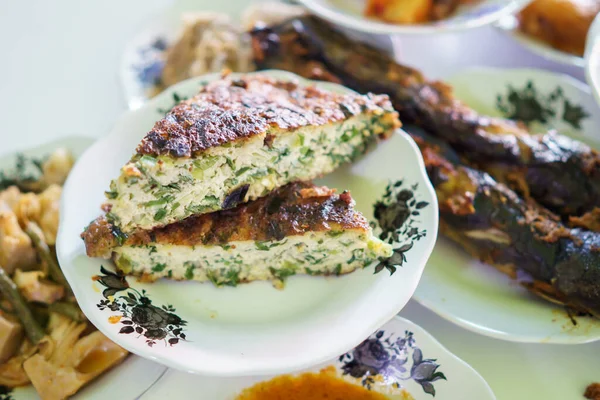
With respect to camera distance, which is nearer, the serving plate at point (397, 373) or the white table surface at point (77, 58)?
the serving plate at point (397, 373)

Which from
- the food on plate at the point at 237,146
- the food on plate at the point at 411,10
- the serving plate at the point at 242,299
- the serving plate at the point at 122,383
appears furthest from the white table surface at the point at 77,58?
the serving plate at the point at 122,383

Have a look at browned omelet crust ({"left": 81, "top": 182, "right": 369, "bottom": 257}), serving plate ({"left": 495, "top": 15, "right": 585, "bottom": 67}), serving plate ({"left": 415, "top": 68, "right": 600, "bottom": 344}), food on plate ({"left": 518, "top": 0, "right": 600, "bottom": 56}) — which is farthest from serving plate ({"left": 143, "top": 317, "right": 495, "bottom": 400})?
food on plate ({"left": 518, "top": 0, "right": 600, "bottom": 56})

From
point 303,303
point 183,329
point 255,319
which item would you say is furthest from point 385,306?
point 183,329

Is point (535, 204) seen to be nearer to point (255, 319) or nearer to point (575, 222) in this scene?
point (575, 222)

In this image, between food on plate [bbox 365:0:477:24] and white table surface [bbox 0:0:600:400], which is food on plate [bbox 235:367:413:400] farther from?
food on plate [bbox 365:0:477:24]

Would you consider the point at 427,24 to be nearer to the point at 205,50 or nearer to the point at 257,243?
the point at 205,50

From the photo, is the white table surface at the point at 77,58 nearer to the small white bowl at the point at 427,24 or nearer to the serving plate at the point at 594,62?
the small white bowl at the point at 427,24

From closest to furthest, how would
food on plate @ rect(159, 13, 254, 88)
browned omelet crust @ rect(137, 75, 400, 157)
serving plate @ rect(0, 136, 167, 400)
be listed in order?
1. browned omelet crust @ rect(137, 75, 400, 157)
2. serving plate @ rect(0, 136, 167, 400)
3. food on plate @ rect(159, 13, 254, 88)
